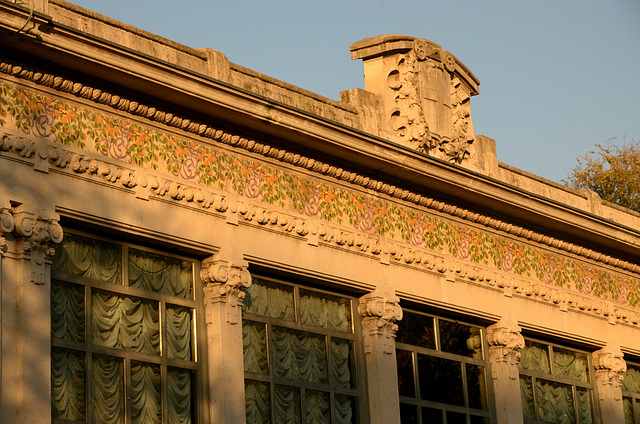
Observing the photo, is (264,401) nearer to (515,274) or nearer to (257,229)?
(257,229)

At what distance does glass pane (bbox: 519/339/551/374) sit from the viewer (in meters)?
20.2

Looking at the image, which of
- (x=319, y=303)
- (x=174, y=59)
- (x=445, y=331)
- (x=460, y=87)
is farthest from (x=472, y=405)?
(x=174, y=59)

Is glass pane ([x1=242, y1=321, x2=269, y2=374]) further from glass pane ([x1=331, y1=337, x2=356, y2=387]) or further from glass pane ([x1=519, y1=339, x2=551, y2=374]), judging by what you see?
glass pane ([x1=519, y1=339, x2=551, y2=374])

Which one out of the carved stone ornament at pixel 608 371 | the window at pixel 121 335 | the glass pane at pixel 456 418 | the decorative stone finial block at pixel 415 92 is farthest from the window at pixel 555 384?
the window at pixel 121 335

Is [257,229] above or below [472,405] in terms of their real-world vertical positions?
above

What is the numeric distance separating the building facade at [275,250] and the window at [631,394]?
0.25 ft

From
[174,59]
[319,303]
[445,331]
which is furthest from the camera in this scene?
[445,331]

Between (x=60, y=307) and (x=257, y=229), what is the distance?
3.19 metres

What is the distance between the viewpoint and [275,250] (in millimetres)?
16141

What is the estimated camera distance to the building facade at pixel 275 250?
13586 mm

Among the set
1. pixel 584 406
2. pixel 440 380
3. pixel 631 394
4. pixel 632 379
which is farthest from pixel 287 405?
pixel 632 379

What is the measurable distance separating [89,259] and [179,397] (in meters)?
1.98

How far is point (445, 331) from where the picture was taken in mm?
18812

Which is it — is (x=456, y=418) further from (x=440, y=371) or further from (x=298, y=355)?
(x=298, y=355)
